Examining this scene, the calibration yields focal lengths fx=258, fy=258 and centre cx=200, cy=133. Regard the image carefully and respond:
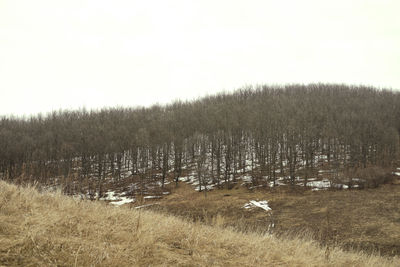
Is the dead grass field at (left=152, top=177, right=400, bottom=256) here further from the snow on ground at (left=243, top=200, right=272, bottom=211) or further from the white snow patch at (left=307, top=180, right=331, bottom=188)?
the white snow patch at (left=307, top=180, right=331, bottom=188)

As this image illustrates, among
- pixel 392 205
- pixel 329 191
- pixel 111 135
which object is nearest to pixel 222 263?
pixel 392 205

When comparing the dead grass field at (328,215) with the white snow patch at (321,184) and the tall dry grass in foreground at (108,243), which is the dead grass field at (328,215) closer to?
the white snow patch at (321,184)

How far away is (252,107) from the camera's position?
8062 centimetres

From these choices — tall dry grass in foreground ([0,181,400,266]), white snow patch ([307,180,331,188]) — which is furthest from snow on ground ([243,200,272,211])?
tall dry grass in foreground ([0,181,400,266])

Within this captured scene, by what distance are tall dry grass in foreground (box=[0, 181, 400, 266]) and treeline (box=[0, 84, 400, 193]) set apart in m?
31.7

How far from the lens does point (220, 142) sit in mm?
58750

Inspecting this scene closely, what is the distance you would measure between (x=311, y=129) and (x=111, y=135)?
4876 cm

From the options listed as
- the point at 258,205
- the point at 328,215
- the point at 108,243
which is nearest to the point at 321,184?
the point at 258,205

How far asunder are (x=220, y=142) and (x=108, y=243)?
55.4 m

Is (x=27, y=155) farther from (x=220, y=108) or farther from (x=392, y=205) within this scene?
(x=392, y=205)

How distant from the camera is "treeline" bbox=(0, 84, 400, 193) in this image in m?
48.4

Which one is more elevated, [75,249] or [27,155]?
[75,249]

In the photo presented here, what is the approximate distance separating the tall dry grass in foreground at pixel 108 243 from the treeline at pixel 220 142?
1246 inches

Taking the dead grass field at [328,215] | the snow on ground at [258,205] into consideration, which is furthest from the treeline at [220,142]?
the snow on ground at [258,205]
